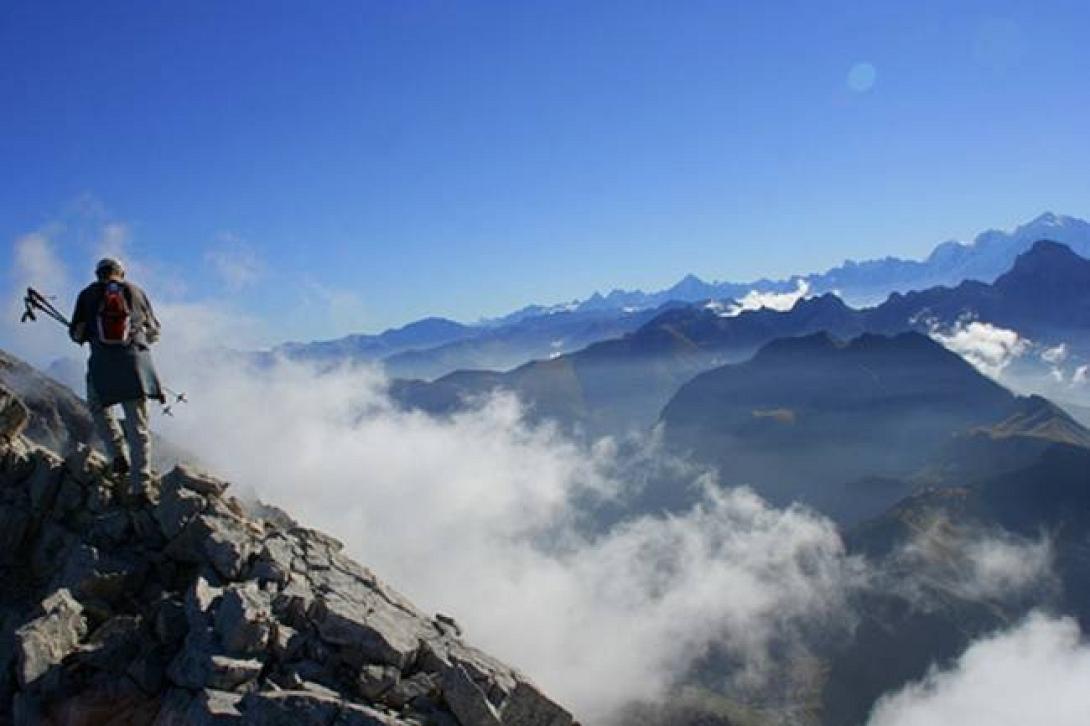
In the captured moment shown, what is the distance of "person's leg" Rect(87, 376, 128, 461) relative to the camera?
88.0 ft

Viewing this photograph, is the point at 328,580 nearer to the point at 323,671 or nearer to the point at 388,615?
the point at 388,615

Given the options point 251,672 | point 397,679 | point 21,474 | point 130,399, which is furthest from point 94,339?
point 397,679

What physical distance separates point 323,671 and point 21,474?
16537 millimetres

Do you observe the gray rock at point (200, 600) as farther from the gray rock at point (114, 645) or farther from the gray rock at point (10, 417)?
the gray rock at point (10, 417)

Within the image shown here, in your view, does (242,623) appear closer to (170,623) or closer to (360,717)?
(170,623)

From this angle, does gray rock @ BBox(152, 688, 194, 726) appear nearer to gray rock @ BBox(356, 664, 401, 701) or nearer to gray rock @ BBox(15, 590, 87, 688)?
gray rock @ BBox(15, 590, 87, 688)

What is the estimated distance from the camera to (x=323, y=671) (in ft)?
68.6

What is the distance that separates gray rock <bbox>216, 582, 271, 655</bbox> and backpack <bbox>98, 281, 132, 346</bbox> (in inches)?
372

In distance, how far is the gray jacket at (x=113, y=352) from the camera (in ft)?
85.5

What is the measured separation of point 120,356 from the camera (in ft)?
86.8

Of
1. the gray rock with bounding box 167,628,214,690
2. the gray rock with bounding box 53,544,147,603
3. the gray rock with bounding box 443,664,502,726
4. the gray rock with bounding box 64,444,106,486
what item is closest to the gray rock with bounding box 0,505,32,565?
the gray rock with bounding box 64,444,106,486

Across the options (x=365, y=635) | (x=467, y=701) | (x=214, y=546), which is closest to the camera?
(x=467, y=701)

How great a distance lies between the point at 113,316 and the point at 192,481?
5.78 m

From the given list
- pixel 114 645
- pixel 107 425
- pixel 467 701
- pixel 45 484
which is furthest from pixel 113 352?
pixel 467 701
